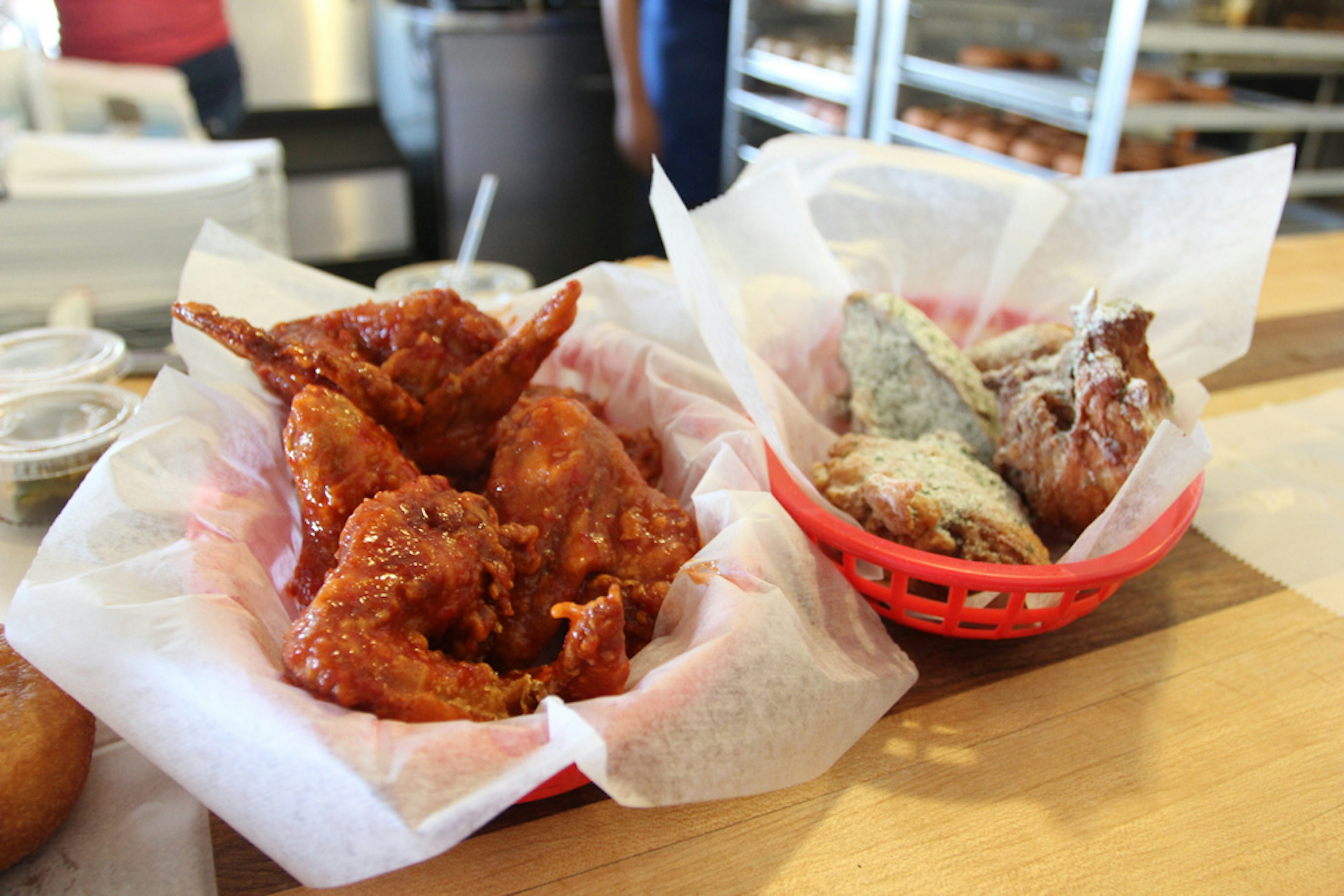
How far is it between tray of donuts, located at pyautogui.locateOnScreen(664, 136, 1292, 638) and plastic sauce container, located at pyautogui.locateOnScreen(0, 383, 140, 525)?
75 cm

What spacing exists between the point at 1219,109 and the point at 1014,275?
2.34 m

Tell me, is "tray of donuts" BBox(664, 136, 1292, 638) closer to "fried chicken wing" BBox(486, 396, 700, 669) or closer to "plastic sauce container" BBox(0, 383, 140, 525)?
"fried chicken wing" BBox(486, 396, 700, 669)

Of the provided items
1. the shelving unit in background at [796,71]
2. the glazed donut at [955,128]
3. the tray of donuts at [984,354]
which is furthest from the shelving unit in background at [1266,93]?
the tray of donuts at [984,354]

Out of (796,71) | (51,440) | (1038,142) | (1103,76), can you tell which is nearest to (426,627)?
(51,440)

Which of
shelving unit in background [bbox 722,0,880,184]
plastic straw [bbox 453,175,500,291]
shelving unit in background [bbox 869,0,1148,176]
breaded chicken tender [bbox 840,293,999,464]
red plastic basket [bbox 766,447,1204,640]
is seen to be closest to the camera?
red plastic basket [bbox 766,447,1204,640]

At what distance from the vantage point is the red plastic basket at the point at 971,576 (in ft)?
2.86

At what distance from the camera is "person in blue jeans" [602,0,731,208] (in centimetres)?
385

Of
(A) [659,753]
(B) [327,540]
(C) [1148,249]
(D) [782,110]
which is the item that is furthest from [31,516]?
(D) [782,110]

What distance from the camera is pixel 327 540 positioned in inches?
35.5

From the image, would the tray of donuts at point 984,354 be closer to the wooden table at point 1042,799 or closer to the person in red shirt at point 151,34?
the wooden table at point 1042,799

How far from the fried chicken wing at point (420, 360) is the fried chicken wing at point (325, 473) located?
9cm

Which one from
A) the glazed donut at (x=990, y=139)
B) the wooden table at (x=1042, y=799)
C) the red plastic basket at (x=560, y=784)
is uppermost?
the glazed donut at (x=990, y=139)

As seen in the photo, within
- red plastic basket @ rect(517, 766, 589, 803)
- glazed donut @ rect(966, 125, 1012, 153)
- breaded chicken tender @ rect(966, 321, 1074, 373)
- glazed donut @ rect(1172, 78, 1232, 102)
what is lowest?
red plastic basket @ rect(517, 766, 589, 803)

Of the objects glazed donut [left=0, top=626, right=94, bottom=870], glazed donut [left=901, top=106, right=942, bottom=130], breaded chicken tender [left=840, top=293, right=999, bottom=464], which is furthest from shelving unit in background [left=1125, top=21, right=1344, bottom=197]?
glazed donut [left=0, top=626, right=94, bottom=870]
